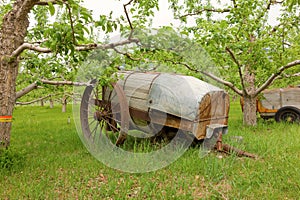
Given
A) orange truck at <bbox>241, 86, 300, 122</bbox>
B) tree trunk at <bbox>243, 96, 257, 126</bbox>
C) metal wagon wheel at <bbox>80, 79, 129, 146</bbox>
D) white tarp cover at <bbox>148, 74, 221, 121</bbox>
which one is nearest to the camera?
white tarp cover at <bbox>148, 74, 221, 121</bbox>

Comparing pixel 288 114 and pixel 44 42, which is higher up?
pixel 44 42

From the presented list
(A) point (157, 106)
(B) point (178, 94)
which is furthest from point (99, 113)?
(B) point (178, 94)

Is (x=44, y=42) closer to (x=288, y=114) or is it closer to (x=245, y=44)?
(x=245, y=44)

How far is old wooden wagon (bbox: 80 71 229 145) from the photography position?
246 inches

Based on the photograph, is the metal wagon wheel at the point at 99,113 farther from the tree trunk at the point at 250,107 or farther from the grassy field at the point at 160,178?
the tree trunk at the point at 250,107

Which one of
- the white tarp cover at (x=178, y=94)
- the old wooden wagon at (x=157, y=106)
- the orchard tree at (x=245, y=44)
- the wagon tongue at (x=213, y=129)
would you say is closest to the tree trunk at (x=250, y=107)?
the orchard tree at (x=245, y=44)

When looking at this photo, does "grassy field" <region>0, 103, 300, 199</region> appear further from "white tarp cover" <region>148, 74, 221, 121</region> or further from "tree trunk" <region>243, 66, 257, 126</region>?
"tree trunk" <region>243, 66, 257, 126</region>

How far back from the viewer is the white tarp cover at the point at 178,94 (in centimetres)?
Result: 621

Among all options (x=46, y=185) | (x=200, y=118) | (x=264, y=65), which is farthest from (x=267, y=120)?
(x=46, y=185)

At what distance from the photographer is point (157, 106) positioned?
6625mm

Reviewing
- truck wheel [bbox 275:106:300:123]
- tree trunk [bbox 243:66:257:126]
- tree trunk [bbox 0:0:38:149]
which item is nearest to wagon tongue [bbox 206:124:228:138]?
tree trunk [bbox 0:0:38:149]

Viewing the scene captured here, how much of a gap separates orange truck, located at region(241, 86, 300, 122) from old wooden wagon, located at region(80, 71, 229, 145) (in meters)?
5.69

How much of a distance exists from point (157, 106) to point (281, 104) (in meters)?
7.45

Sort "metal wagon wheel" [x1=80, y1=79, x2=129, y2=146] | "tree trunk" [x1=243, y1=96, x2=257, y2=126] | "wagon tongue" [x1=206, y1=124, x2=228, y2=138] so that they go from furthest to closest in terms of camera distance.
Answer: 1. "tree trunk" [x1=243, y1=96, x2=257, y2=126]
2. "metal wagon wheel" [x1=80, y1=79, x2=129, y2=146]
3. "wagon tongue" [x1=206, y1=124, x2=228, y2=138]
